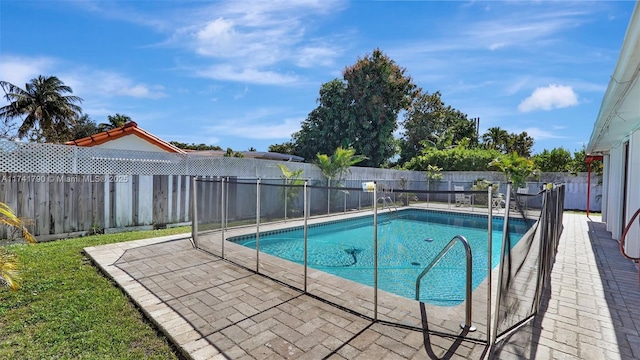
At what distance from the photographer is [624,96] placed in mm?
3762

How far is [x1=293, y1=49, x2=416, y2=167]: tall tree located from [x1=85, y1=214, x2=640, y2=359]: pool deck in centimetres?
1566

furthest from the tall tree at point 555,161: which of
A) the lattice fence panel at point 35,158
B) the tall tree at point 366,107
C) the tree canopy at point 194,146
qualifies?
the tree canopy at point 194,146

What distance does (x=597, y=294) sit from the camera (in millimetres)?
3896

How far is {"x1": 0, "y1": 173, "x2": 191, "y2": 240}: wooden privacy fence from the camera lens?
6.05 meters

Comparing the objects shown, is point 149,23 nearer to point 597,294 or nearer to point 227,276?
point 227,276

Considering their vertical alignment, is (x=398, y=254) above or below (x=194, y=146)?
below

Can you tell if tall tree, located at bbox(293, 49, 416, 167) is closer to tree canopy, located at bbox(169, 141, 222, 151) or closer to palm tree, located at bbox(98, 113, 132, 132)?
tree canopy, located at bbox(169, 141, 222, 151)

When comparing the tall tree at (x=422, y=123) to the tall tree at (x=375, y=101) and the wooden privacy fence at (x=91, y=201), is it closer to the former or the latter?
the tall tree at (x=375, y=101)

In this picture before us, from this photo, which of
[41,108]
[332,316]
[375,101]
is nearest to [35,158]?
[332,316]

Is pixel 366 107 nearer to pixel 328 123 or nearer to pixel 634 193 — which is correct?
pixel 328 123

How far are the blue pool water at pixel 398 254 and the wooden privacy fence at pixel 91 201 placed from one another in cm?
320

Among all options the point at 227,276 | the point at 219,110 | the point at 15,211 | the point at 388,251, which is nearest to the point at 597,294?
the point at 388,251

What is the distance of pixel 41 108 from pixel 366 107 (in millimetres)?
22196

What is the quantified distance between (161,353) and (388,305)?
2.26 meters
